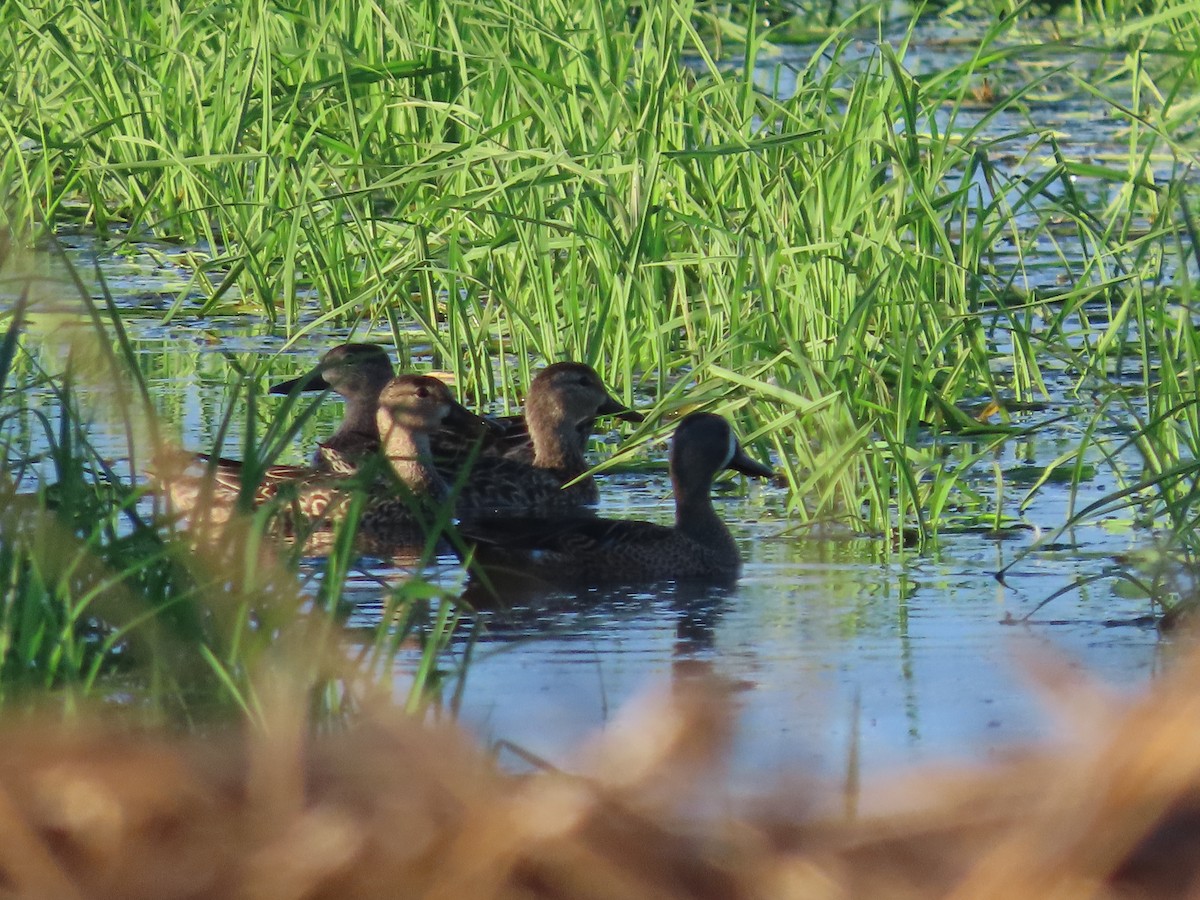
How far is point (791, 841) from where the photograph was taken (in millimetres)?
795

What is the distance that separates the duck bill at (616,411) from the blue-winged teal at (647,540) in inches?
29.6

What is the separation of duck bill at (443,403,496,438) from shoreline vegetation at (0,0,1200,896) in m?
0.32

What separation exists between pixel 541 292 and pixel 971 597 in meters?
2.68

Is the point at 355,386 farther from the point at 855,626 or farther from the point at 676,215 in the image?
the point at 855,626

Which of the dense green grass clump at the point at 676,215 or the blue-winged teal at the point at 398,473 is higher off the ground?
the dense green grass clump at the point at 676,215

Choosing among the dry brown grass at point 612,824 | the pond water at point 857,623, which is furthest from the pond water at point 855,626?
the dry brown grass at point 612,824

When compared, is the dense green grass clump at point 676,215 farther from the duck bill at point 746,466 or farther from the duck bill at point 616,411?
the duck bill at point 616,411

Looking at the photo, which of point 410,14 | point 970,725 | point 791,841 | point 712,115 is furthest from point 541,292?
point 791,841

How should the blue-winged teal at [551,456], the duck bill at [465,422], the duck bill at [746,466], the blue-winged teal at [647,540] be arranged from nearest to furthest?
1. the blue-winged teal at [647,540]
2. the duck bill at [746,466]
3. the blue-winged teal at [551,456]
4. the duck bill at [465,422]

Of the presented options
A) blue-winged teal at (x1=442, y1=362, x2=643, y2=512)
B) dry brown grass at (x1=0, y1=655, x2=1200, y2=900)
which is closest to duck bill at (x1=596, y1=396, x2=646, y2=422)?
blue-winged teal at (x1=442, y1=362, x2=643, y2=512)

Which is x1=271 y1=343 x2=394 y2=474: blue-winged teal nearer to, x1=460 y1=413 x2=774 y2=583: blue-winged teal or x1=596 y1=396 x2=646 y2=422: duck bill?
x1=596 y1=396 x2=646 y2=422: duck bill

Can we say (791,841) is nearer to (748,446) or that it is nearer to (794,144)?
(748,446)

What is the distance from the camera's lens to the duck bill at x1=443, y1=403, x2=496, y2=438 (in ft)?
23.6

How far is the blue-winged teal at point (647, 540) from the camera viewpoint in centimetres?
577
